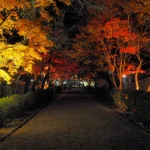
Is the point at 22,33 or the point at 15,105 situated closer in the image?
Result: the point at 22,33

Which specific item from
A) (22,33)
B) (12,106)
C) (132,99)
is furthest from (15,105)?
(132,99)

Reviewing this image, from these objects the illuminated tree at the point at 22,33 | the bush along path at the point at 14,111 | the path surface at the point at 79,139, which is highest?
the illuminated tree at the point at 22,33

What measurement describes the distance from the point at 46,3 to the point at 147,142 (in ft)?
27.7

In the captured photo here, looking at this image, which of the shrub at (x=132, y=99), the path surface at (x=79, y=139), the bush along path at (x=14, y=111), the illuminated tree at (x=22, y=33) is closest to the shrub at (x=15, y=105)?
the bush along path at (x=14, y=111)

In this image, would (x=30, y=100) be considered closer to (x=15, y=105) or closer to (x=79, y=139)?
(x=15, y=105)

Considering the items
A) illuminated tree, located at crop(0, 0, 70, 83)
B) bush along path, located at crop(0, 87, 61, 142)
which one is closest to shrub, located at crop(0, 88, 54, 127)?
bush along path, located at crop(0, 87, 61, 142)

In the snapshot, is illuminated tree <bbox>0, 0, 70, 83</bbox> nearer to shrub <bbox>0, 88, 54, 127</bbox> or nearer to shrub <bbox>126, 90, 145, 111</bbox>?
shrub <bbox>0, 88, 54, 127</bbox>

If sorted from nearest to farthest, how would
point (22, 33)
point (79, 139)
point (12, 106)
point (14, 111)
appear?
point (79, 139) → point (22, 33) → point (12, 106) → point (14, 111)

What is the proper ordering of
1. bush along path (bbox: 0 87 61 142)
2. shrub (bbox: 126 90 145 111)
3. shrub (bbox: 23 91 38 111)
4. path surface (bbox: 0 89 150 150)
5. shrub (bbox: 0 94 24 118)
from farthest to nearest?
shrub (bbox: 23 91 38 111) → shrub (bbox: 126 90 145 111) → shrub (bbox: 0 94 24 118) → bush along path (bbox: 0 87 61 142) → path surface (bbox: 0 89 150 150)

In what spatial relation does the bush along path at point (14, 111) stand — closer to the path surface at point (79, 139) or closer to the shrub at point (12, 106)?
the shrub at point (12, 106)

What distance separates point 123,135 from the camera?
1277 cm

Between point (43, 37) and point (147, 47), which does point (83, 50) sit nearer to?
point (147, 47)

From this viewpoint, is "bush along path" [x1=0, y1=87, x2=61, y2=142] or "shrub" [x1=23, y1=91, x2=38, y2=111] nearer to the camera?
"bush along path" [x1=0, y1=87, x2=61, y2=142]

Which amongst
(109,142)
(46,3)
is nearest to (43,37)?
(46,3)
